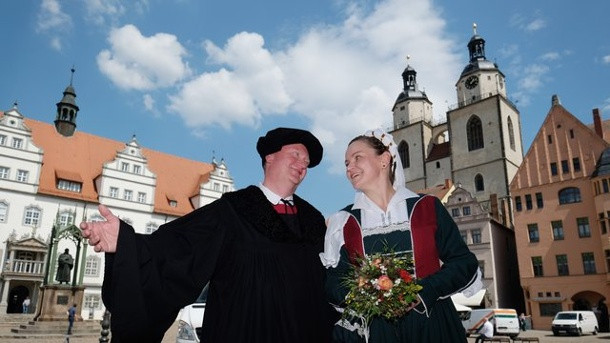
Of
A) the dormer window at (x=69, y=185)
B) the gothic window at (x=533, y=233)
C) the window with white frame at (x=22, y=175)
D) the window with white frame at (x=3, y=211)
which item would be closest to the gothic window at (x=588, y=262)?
the gothic window at (x=533, y=233)

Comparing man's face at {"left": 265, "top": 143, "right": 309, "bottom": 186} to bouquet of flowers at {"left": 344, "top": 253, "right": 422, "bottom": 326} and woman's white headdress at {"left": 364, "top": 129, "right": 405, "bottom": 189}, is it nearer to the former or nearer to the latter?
woman's white headdress at {"left": 364, "top": 129, "right": 405, "bottom": 189}

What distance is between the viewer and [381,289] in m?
2.60

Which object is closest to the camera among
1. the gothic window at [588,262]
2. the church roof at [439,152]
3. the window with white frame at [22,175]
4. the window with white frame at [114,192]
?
the gothic window at [588,262]

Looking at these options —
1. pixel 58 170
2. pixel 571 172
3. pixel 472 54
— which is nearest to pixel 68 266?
pixel 58 170

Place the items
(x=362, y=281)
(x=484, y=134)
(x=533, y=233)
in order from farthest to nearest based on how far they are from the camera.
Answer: (x=484, y=134), (x=533, y=233), (x=362, y=281)

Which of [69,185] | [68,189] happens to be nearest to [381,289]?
[68,189]

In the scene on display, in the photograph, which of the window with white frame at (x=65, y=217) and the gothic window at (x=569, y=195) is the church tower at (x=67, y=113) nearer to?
the window with white frame at (x=65, y=217)

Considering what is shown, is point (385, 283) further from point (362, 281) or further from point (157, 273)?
point (157, 273)

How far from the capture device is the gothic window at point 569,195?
1305 inches

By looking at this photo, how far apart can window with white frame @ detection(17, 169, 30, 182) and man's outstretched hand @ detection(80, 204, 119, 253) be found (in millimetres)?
37583

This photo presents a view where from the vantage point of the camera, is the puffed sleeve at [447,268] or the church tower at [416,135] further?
the church tower at [416,135]

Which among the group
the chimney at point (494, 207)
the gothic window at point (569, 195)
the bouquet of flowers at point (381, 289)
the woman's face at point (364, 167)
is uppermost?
the chimney at point (494, 207)

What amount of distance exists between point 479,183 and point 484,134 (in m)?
5.94

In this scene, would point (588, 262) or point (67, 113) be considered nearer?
point (588, 262)
